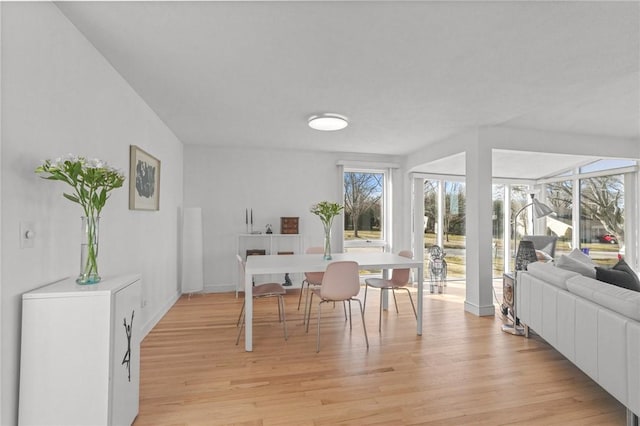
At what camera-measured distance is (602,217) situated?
209 inches

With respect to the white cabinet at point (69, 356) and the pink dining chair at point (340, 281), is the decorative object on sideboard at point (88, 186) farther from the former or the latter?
the pink dining chair at point (340, 281)

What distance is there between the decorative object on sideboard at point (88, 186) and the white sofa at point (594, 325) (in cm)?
305

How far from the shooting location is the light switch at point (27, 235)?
1470 millimetres

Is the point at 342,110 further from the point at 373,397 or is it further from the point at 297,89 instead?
the point at 373,397

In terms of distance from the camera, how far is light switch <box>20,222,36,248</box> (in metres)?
1.47

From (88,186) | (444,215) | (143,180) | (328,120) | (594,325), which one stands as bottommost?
(594,325)

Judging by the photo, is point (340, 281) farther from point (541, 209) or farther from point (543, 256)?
point (543, 256)

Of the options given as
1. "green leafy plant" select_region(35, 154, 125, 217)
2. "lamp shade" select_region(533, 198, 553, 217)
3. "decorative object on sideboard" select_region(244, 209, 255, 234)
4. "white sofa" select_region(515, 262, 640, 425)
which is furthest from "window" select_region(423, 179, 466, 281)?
"green leafy plant" select_region(35, 154, 125, 217)

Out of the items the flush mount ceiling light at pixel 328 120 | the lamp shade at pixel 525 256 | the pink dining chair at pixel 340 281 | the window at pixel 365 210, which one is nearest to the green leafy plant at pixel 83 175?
the pink dining chair at pixel 340 281

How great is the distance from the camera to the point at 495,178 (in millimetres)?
6168

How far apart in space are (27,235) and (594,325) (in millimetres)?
3388

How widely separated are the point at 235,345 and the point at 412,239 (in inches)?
153

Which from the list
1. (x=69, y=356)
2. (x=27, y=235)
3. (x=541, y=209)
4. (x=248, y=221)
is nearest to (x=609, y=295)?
(x=541, y=209)

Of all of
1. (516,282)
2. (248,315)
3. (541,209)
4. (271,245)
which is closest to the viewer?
(248,315)
